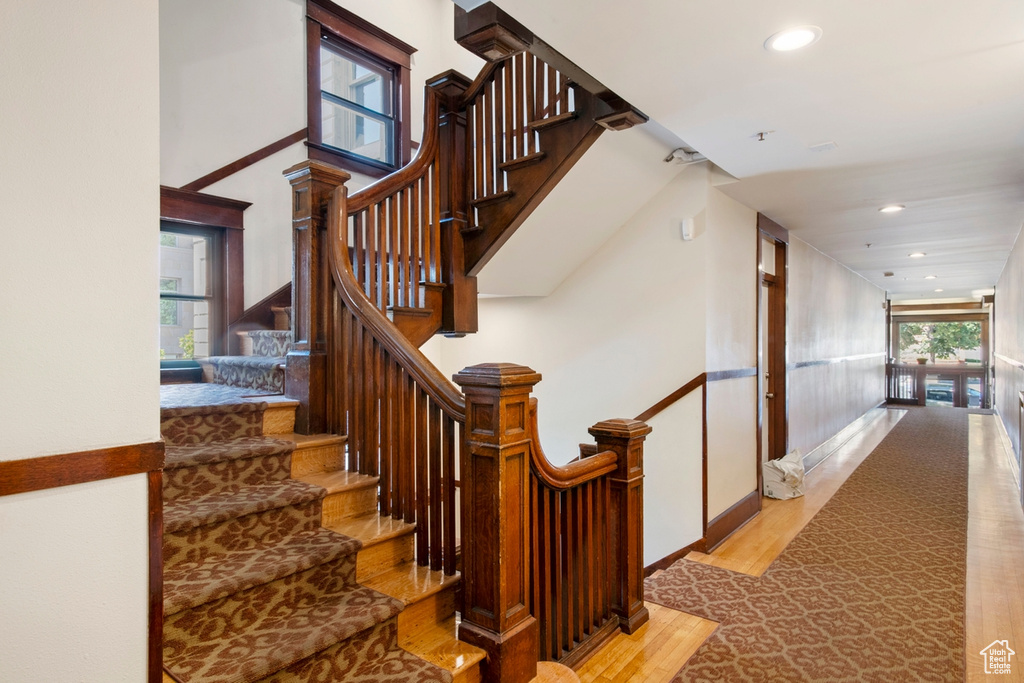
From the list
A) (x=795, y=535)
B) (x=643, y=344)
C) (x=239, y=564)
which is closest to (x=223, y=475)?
(x=239, y=564)

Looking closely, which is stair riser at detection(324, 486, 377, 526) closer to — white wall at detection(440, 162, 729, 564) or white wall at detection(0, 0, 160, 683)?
white wall at detection(0, 0, 160, 683)

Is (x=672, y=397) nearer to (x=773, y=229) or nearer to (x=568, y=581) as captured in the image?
(x=568, y=581)

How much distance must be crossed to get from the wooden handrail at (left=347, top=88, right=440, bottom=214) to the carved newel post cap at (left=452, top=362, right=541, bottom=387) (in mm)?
1357

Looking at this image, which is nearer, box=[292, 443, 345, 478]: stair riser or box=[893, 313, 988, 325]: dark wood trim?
box=[292, 443, 345, 478]: stair riser

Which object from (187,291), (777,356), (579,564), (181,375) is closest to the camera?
(579,564)

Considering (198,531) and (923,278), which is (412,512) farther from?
(923,278)

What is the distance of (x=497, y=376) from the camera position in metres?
1.80

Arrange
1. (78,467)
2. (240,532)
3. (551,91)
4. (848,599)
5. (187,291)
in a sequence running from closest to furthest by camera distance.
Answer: (78,467) → (240,532) → (848,599) → (551,91) → (187,291)

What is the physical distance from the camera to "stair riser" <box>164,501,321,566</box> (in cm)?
179

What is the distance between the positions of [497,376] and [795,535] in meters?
3.22

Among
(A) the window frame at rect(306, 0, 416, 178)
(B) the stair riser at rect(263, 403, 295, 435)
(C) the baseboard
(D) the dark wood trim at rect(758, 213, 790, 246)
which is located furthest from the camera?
(C) the baseboard

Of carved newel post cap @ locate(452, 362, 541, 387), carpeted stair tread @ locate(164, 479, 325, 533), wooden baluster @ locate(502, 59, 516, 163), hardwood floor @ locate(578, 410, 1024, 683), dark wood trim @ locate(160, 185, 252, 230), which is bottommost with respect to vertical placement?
hardwood floor @ locate(578, 410, 1024, 683)

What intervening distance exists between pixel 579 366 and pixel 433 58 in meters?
3.39

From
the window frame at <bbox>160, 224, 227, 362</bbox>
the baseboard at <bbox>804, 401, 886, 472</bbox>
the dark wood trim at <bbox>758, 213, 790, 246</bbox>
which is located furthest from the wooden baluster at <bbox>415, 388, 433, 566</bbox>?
the baseboard at <bbox>804, 401, 886, 472</bbox>
